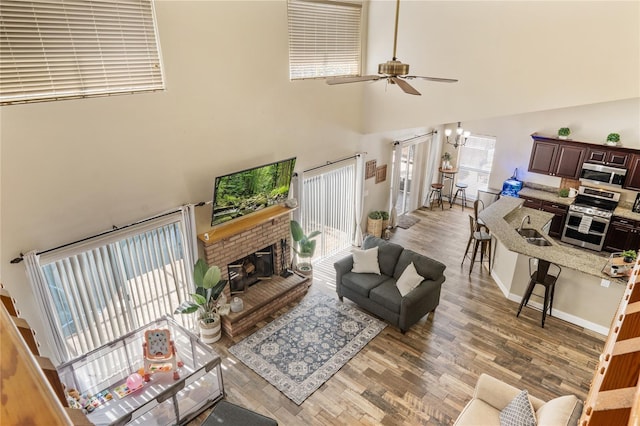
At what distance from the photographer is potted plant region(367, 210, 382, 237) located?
882 cm

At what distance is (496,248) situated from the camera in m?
7.51

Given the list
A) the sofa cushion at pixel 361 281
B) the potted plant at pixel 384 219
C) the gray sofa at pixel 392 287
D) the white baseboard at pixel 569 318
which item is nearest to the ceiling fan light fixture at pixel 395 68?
the gray sofa at pixel 392 287

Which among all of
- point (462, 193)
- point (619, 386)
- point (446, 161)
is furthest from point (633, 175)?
point (619, 386)

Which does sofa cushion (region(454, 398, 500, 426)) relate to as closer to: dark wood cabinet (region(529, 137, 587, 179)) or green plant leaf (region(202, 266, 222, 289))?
green plant leaf (region(202, 266, 222, 289))

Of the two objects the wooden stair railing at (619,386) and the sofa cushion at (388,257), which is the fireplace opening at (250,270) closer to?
the sofa cushion at (388,257)

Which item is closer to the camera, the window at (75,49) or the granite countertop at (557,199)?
the window at (75,49)

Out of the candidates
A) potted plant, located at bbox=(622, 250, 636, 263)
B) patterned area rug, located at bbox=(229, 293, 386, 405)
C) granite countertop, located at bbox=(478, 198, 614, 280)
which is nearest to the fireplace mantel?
patterned area rug, located at bbox=(229, 293, 386, 405)

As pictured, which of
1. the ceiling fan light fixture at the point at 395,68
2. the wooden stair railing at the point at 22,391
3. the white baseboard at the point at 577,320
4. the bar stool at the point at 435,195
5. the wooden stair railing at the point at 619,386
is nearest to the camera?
the wooden stair railing at the point at 22,391

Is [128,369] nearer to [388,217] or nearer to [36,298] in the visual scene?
[36,298]

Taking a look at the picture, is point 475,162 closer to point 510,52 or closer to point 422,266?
point 510,52

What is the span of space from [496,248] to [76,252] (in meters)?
6.84

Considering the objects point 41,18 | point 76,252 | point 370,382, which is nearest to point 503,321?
point 370,382

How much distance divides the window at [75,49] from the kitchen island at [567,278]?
5771 mm

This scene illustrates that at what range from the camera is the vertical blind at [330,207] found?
7.36 m
